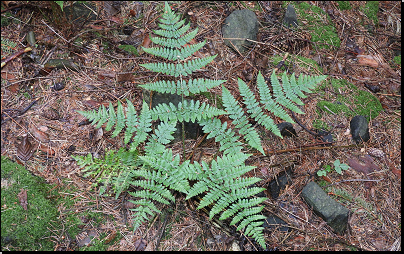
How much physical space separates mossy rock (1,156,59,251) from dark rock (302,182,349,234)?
2798 mm

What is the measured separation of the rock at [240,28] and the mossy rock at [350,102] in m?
1.28

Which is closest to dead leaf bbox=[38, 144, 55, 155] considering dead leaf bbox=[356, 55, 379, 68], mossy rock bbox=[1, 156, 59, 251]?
mossy rock bbox=[1, 156, 59, 251]

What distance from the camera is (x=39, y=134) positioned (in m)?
2.99

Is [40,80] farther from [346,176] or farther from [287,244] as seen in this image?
[346,176]

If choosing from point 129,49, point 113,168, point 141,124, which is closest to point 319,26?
point 129,49

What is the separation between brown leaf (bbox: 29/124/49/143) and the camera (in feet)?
9.75

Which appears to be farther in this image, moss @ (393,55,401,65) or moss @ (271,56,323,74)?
moss @ (393,55,401,65)

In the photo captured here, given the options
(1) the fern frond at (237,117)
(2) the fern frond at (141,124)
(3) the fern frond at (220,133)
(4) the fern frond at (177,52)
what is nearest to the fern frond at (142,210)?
(2) the fern frond at (141,124)

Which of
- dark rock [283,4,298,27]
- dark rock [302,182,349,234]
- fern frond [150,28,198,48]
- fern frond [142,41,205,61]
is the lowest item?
dark rock [302,182,349,234]

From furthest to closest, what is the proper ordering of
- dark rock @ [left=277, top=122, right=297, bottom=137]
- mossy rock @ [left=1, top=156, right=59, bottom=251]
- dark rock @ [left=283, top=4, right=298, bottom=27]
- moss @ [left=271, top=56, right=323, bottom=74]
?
dark rock @ [left=283, top=4, right=298, bottom=27]
moss @ [left=271, top=56, right=323, bottom=74]
dark rock @ [left=277, top=122, right=297, bottom=137]
mossy rock @ [left=1, top=156, right=59, bottom=251]

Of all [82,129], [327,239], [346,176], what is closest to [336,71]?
[346,176]

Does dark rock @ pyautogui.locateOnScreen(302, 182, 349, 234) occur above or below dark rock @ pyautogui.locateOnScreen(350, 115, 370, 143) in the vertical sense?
below

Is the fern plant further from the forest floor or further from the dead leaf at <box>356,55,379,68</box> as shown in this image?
the dead leaf at <box>356,55,379,68</box>

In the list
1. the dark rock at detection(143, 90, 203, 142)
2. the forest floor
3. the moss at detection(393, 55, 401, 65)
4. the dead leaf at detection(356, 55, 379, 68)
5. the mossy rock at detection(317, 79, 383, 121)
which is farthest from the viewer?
the moss at detection(393, 55, 401, 65)
